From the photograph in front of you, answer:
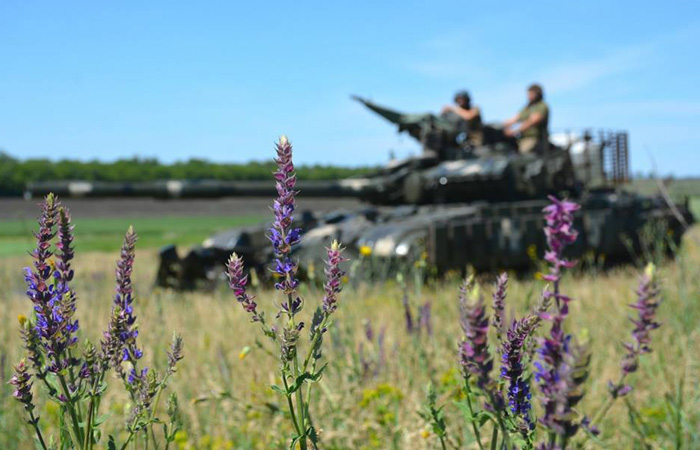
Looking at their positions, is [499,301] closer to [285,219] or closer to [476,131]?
[285,219]

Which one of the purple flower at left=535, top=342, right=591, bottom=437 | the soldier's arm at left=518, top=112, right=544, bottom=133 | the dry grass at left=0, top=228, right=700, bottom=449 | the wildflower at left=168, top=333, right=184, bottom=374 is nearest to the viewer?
the purple flower at left=535, top=342, right=591, bottom=437

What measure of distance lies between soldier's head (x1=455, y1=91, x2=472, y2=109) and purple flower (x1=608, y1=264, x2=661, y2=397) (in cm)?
971

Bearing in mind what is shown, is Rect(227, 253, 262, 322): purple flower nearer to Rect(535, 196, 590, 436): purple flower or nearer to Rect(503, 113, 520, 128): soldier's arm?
Rect(535, 196, 590, 436): purple flower

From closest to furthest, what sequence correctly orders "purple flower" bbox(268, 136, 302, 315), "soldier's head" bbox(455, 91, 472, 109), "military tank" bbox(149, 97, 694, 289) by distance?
"purple flower" bbox(268, 136, 302, 315)
"military tank" bbox(149, 97, 694, 289)
"soldier's head" bbox(455, 91, 472, 109)

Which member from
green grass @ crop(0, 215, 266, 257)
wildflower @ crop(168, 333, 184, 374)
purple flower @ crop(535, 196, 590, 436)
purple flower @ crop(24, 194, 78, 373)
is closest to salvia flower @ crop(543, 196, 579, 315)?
purple flower @ crop(535, 196, 590, 436)

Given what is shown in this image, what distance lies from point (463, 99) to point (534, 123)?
1123mm

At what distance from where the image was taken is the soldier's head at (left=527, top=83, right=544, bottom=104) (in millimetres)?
10522

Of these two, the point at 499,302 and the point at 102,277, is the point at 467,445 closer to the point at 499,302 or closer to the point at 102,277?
the point at 499,302

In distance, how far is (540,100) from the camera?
10578mm

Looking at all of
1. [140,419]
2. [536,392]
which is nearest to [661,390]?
[536,392]

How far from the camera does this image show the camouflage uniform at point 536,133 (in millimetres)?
10531

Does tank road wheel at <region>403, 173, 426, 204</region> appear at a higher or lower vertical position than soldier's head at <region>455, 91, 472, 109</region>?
lower

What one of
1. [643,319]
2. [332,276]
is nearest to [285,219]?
[332,276]

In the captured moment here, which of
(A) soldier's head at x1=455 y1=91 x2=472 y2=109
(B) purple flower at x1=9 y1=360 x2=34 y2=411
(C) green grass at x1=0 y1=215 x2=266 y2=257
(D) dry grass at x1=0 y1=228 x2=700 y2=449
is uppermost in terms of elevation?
(A) soldier's head at x1=455 y1=91 x2=472 y2=109
